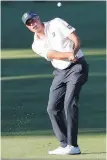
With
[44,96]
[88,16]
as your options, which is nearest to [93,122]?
[44,96]

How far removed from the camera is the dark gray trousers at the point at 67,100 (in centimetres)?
709

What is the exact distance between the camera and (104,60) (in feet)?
51.1

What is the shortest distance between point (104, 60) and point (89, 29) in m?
7.59

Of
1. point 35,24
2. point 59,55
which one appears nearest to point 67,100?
point 59,55

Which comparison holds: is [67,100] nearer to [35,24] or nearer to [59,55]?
[59,55]

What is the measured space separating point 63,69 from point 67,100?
34 centimetres

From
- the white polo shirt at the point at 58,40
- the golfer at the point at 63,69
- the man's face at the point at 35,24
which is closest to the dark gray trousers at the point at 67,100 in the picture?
the golfer at the point at 63,69

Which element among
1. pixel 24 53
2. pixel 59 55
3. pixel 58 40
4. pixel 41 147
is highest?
pixel 58 40

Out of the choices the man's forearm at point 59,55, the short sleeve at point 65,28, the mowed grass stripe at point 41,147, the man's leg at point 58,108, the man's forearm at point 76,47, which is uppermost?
the short sleeve at point 65,28

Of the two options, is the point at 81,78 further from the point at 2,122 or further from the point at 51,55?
the point at 2,122

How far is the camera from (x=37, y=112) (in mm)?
10016

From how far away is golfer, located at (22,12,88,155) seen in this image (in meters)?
7.02

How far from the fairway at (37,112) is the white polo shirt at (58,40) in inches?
40.6

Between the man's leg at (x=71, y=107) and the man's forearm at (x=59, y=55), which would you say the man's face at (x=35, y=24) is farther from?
the man's leg at (x=71, y=107)
